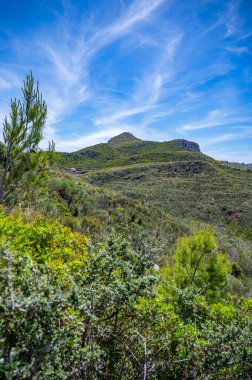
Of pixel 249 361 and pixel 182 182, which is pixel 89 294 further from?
pixel 182 182

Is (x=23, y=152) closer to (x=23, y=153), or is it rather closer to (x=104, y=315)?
(x=23, y=153)

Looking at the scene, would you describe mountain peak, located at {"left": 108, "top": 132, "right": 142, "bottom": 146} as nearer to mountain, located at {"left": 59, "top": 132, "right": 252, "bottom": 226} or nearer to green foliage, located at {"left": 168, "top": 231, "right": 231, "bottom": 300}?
mountain, located at {"left": 59, "top": 132, "right": 252, "bottom": 226}

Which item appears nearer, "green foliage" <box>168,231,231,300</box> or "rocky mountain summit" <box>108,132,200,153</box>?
"green foliage" <box>168,231,231,300</box>

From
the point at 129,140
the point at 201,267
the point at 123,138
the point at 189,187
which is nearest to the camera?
the point at 201,267

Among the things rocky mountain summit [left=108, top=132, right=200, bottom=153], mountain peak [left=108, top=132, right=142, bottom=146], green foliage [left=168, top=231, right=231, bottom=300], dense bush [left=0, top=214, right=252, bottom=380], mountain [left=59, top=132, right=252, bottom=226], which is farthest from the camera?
mountain peak [left=108, top=132, right=142, bottom=146]

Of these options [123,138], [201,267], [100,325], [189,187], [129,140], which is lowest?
[201,267]

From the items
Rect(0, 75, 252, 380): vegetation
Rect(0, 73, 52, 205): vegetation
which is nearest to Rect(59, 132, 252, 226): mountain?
Rect(0, 73, 52, 205): vegetation

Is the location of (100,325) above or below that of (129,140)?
Answer: below

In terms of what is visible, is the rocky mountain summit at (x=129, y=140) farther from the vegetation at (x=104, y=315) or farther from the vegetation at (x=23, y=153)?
the vegetation at (x=104, y=315)

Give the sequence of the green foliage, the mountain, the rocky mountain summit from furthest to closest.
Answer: the rocky mountain summit → the mountain → the green foliage

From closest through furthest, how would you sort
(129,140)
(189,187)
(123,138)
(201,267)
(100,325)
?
(100,325) → (201,267) → (189,187) → (129,140) → (123,138)

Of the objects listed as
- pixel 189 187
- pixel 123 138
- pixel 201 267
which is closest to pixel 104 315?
pixel 201 267

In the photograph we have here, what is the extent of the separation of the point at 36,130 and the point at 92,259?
6.30 meters

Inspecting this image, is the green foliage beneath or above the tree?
beneath
